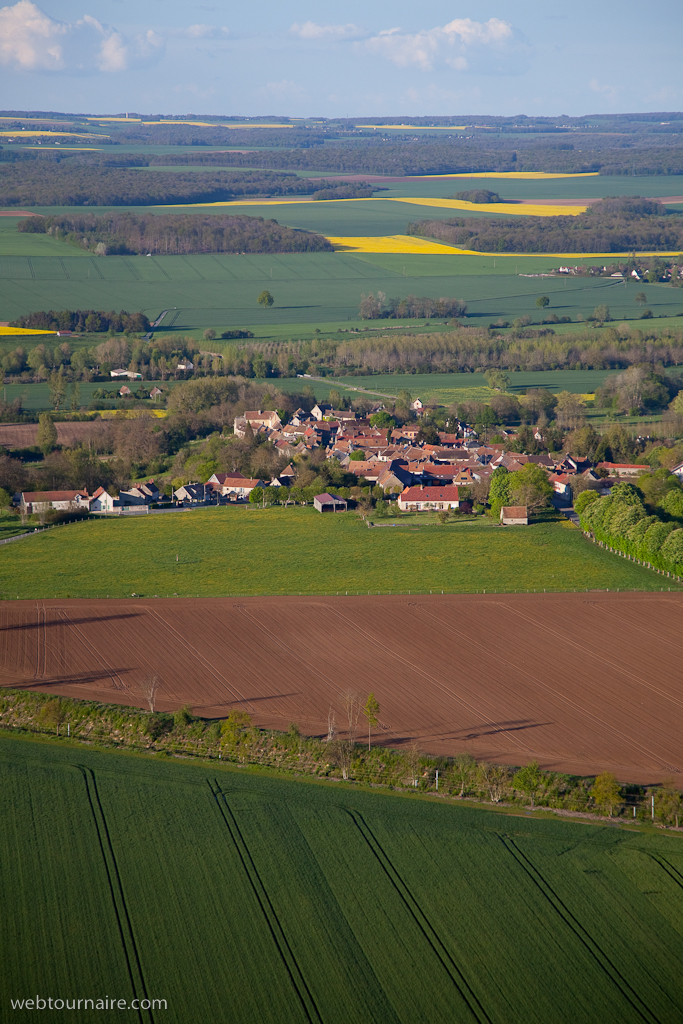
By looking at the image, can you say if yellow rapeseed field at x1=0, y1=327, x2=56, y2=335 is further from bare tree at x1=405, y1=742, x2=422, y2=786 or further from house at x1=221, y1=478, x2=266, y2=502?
bare tree at x1=405, y1=742, x2=422, y2=786

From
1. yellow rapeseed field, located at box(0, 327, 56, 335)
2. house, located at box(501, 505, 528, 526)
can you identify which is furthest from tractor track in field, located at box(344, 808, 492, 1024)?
yellow rapeseed field, located at box(0, 327, 56, 335)

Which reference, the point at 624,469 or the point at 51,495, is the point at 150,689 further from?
the point at 624,469

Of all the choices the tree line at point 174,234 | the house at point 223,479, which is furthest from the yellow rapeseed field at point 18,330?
the house at point 223,479

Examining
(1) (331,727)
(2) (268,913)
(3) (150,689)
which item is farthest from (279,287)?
(2) (268,913)

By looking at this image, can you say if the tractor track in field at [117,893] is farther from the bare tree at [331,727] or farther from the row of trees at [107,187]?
the row of trees at [107,187]

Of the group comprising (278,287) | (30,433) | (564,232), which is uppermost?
(564,232)
